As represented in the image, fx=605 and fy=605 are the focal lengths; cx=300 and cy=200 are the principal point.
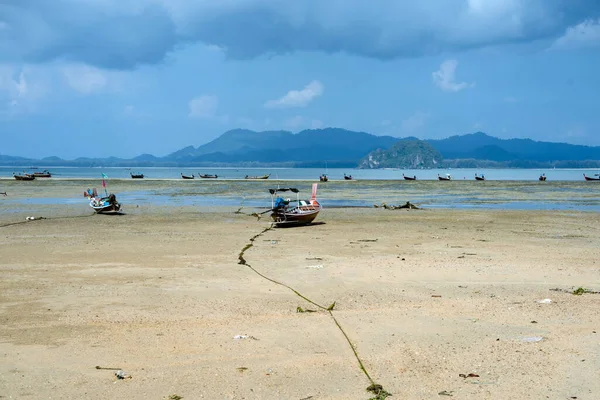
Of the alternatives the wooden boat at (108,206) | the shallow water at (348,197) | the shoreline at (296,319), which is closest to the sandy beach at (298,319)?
the shoreline at (296,319)

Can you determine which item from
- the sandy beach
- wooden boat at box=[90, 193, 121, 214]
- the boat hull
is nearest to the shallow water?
wooden boat at box=[90, 193, 121, 214]

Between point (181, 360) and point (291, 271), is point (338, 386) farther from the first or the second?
point (291, 271)

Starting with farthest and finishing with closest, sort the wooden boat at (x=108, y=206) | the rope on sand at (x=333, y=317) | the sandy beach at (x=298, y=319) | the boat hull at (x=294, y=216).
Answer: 1. the wooden boat at (x=108, y=206)
2. the boat hull at (x=294, y=216)
3. the sandy beach at (x=298, y=319)
4. the rope on sand at (x=333, y=317)

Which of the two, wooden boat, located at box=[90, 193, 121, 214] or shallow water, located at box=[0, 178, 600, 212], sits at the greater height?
wooden boat, located at box=[90, 193, 121, 214]

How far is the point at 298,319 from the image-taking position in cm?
1110

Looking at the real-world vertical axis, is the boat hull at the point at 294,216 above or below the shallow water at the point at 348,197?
above

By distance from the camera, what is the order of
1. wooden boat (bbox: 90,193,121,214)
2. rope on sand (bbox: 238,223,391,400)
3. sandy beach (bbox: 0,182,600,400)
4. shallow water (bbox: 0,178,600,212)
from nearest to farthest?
rope on sand (bbox: 238,223,391,400), sandy beach (bbox: 0,182,600,400), wooden boat (bbox: 90,193,121,214), shallow water (bbox: 0,178,600,212)

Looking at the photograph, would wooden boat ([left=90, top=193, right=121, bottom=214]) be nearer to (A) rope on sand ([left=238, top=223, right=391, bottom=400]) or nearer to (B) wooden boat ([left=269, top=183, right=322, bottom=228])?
(B) wooden boat ([left=269, top=183, right=322, bottom=228])

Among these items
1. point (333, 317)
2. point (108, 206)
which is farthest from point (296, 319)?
point (108, 206)

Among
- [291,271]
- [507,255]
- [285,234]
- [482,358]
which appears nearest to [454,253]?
[507,255]

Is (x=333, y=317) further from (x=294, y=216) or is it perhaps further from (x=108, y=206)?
Result: (x=108, y=206)

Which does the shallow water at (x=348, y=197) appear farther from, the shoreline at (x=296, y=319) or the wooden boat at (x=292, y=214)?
the shoreline at (x=296, y=319)

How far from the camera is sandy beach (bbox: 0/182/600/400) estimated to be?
794 centimetres

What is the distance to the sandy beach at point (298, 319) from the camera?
7938mm
